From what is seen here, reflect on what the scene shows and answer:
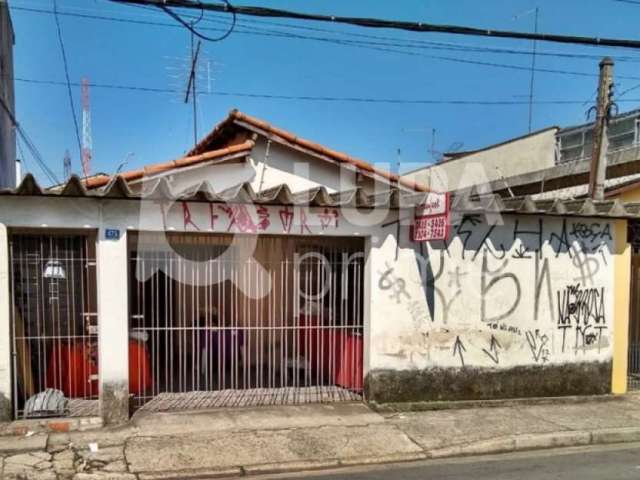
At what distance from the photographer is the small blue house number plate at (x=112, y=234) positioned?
18.6 ft

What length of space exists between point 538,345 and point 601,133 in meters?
4.10

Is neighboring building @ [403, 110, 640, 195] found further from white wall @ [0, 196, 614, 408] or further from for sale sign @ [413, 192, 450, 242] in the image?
for sale sign @ [413, 192, 450, 242]

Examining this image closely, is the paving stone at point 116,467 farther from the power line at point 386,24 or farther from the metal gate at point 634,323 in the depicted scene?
the metal gate at point 634,323

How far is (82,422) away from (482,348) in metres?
5.03

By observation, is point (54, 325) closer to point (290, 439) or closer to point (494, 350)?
point (290, 439)

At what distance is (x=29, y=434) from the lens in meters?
5.38

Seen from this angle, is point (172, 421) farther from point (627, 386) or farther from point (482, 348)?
point (627, 386)

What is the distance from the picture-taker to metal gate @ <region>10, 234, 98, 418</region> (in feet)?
19.0

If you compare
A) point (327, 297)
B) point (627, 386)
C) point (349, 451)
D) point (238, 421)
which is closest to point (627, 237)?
point (627, 386)

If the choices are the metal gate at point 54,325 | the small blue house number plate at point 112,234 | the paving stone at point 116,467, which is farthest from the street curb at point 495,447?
the small blue house number plate at point 112,234

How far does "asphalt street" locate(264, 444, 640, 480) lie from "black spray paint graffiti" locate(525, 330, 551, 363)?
170 cm

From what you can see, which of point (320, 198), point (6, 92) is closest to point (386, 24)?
point (320, 198)

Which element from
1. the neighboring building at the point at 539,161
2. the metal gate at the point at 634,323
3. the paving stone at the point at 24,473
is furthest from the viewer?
the neighboring building at the point at 539,161

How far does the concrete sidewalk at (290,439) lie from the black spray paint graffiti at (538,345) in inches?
26.2
